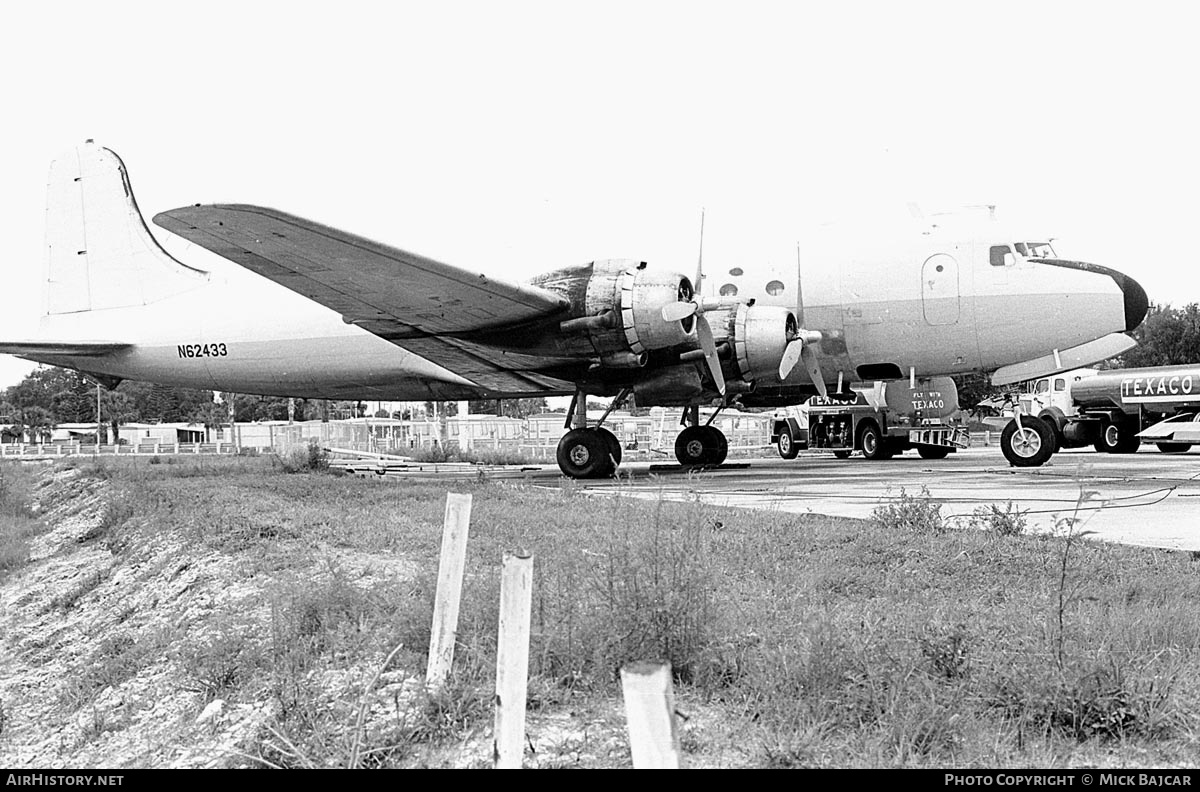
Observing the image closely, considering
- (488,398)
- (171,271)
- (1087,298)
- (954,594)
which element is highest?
(171,271)

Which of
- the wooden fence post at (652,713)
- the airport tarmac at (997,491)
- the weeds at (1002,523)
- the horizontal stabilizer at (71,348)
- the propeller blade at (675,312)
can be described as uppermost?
the horizontal stabilizer at (71,348)

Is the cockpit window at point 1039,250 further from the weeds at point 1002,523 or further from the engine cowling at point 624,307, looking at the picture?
the weeds at point 1002,523

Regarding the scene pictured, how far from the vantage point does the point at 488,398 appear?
20328 mm

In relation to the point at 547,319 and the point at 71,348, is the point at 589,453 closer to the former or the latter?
the point at 547,319

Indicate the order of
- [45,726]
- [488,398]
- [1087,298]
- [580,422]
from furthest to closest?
[488,398]
[580,422]
[1087,298]
[45,726]

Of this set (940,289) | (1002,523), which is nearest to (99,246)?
(940,289)

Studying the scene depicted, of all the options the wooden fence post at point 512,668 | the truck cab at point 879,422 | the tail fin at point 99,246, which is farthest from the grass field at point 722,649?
the tail fin at point 99,246

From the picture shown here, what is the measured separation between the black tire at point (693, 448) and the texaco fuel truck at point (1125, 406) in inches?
347

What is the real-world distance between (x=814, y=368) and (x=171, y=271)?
15190 millimetres

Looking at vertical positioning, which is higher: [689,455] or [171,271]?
[171,271]

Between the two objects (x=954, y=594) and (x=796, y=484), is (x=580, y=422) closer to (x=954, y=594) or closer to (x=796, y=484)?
(x=796, y=484)

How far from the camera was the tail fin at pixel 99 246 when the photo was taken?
73.9ft
